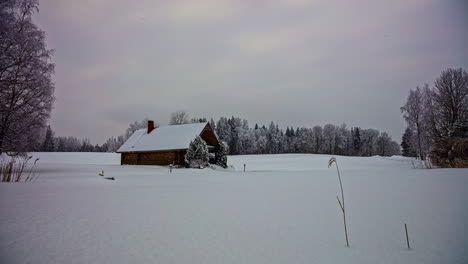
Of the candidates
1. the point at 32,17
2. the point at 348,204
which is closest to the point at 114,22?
the point at 348,204

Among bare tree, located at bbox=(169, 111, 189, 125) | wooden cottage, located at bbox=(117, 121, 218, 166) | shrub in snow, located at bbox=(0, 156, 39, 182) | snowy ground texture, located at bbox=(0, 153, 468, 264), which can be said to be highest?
bare tree, located at bbox=(169, 111, 189, 125)

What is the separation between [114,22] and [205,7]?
11.4 feet

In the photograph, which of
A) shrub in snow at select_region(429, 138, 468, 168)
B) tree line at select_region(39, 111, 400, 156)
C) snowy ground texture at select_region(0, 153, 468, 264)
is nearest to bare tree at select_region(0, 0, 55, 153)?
snowy ground texture at select_region(0, 153, 468, 264)

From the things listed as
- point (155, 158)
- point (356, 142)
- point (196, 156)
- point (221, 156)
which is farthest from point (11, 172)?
point (356, 142)

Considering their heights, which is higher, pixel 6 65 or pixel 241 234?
pixel 6 65

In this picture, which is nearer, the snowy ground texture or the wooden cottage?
the snowy ground texture

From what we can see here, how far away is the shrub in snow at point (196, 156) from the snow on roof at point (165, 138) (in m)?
2.66

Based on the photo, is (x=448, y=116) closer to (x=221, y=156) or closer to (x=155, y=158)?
(x=221, y=156)

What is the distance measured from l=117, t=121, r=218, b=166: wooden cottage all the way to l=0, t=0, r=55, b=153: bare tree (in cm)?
1305

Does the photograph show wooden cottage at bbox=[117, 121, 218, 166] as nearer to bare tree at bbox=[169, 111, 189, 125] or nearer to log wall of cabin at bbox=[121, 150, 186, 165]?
log wall of cabin at bbox=[121, 150, 186, 165]

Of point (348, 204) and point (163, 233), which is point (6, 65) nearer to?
point (163, 233)

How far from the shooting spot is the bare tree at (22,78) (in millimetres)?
8683

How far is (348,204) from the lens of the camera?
13.3 feet

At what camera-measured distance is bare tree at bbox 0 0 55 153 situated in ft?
28.5
